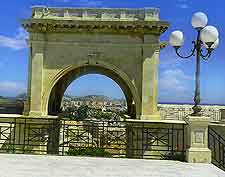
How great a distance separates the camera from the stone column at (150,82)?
20.7m

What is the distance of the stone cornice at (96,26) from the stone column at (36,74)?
1073mm

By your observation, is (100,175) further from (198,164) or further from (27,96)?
(27,96)

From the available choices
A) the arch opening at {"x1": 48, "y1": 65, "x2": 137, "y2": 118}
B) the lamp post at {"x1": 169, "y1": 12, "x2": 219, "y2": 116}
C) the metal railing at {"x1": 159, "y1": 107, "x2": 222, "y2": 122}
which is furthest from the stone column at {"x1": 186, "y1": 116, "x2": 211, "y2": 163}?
the metal railing at {"x1": 159, "y1": 107, "x2": 222, "y2": 122}

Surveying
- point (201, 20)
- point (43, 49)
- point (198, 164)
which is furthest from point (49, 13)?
point (198, 164)

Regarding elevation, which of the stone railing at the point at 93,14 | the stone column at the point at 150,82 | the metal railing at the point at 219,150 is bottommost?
the metal railing at the point at 219,150

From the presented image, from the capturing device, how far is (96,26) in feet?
68.3

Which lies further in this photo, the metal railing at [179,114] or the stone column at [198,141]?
the metal railing at [179,114]

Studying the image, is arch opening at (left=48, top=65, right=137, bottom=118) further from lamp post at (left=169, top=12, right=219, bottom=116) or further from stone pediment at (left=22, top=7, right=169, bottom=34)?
lamp post at (left=169, top=12, right=219, bottom=116)

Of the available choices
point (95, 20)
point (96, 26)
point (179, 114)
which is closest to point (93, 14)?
point (95, 20)

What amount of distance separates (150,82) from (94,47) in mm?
3883

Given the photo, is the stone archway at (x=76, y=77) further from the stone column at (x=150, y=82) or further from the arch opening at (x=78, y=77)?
the stone column at (x=150, y=82)

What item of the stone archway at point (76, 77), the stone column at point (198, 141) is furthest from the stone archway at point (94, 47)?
the stone column at point (198, 141)

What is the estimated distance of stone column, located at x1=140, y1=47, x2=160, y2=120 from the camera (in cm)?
2069

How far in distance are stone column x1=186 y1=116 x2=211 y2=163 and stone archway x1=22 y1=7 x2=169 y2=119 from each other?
1026 centimetres
